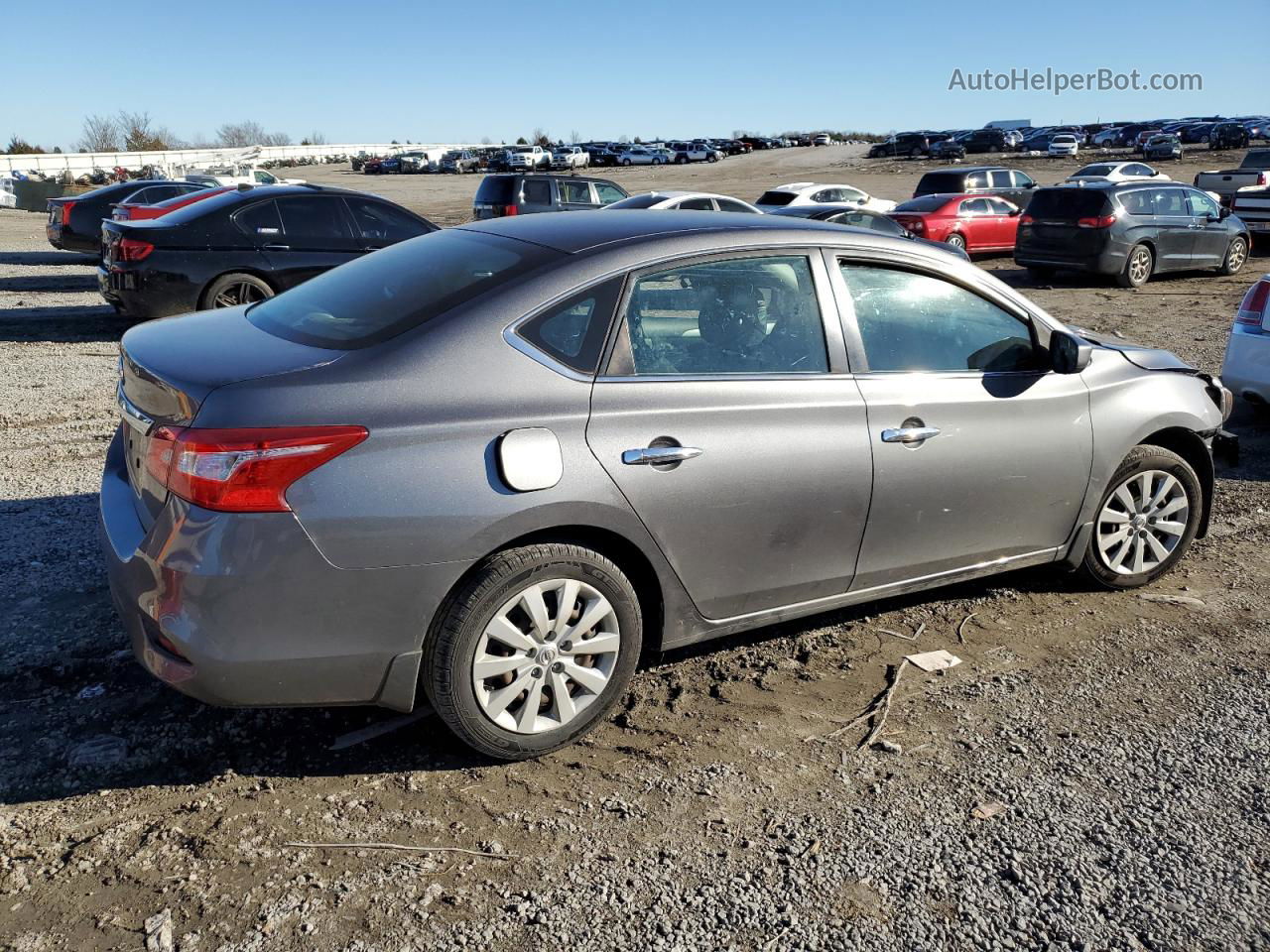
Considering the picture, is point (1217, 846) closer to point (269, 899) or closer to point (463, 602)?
point (463, 602)

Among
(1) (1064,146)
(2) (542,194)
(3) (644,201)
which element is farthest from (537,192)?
(1) (1064,146)

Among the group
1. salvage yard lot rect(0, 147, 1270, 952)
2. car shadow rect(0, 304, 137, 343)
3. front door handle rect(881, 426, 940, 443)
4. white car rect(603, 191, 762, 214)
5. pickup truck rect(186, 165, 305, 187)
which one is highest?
pickup truck rect(186, 165, 305, 187)

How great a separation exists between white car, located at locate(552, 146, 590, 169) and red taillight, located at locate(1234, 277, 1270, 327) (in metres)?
66.9

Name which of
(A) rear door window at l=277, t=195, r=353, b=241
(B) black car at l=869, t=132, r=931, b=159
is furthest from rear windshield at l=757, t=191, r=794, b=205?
(B) black car at l=869, t=132, r=931, b=159

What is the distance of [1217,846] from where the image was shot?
122 inches

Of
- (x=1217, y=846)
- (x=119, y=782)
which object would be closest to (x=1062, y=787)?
(x=1217, y=846)

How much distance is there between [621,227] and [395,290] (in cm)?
84

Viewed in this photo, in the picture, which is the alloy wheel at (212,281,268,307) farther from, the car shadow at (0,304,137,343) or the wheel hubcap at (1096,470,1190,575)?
the wheel hubcap at (1096,470,1190,575)

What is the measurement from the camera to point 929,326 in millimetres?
4211

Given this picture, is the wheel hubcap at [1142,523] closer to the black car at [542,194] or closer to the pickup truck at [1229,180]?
the black car at [542,194]

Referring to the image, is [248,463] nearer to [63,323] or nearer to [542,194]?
[63,323]

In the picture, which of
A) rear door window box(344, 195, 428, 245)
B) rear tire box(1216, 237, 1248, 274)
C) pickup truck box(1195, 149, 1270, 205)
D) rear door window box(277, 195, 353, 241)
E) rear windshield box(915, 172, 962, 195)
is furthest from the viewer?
pickup truck box(1195, 149, 1270, 205)

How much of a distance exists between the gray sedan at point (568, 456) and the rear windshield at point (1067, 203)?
13.7 m

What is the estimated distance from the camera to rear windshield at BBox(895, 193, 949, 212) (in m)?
19.6
